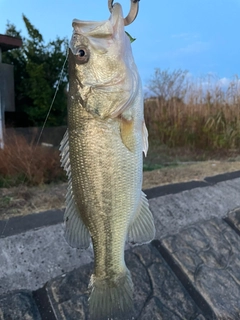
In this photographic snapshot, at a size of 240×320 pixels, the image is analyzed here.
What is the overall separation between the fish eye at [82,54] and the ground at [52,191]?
1838mm

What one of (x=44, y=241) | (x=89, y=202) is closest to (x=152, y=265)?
(x=44, y=241)

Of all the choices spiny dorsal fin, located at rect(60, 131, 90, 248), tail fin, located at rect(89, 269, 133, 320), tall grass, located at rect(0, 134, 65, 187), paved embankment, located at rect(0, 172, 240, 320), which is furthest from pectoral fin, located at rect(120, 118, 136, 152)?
tall grass, located at rect(0, 134, 65, 187)

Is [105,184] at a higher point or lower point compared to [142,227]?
higher

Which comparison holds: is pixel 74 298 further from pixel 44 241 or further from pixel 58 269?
pixel 44 241

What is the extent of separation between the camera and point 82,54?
1310 mm

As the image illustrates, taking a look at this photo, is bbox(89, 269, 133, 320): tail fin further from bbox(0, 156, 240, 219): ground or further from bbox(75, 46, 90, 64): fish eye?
bbox(0, 156, 240, 219): ground

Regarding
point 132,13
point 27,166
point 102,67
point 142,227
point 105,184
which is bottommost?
point 27,166

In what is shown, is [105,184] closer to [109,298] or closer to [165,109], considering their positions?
[109,298]

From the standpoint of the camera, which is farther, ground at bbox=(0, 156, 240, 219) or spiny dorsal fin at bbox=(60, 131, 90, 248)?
ground at bbox=(0, 156, 240, 219)

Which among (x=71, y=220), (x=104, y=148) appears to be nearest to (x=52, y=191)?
(x=71, y=220)

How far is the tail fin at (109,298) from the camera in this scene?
4.58ft

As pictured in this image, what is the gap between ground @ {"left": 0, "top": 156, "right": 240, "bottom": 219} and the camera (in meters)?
2.99

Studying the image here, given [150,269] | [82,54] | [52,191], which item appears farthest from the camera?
[52,191]

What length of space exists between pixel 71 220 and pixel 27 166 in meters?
3.14
